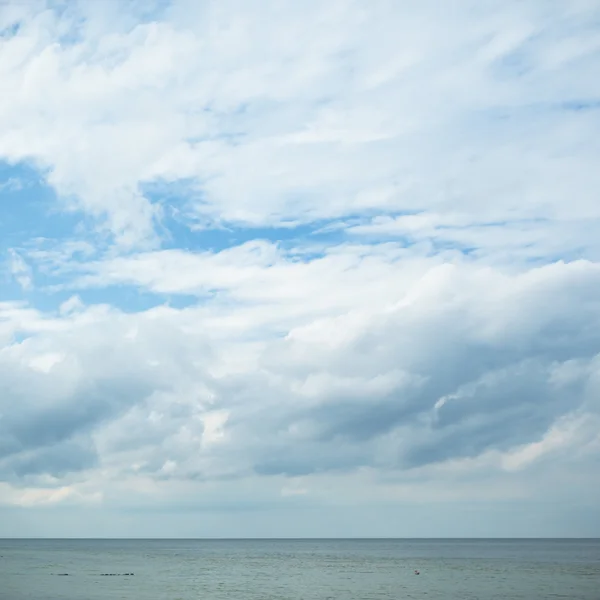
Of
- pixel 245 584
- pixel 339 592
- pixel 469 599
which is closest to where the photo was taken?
pixel 469 599

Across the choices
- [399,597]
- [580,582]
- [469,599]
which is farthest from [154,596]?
[580,582]

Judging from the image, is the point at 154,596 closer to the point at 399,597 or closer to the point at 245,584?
the point at 245,584

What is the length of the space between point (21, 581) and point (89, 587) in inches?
692

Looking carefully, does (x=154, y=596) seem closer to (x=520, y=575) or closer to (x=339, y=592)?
(x=339, y=592)

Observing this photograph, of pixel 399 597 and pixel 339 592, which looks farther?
pixel 339 592

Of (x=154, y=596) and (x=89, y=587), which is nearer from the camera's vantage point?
(x=154, y=596)

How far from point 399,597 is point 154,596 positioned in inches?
1356

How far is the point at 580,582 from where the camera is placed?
122 meters

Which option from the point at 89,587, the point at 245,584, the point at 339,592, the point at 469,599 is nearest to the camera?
the point at 469,599

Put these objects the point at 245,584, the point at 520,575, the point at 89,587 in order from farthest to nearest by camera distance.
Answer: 1. the point at 520,575
2. the point at 245,584
3. the point at 89,587

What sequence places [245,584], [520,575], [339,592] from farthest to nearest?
[520,575] → [245,584] → [339,592]

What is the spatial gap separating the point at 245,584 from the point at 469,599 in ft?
138

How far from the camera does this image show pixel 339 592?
106562 mm

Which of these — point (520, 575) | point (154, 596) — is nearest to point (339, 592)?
point (154, 596)
